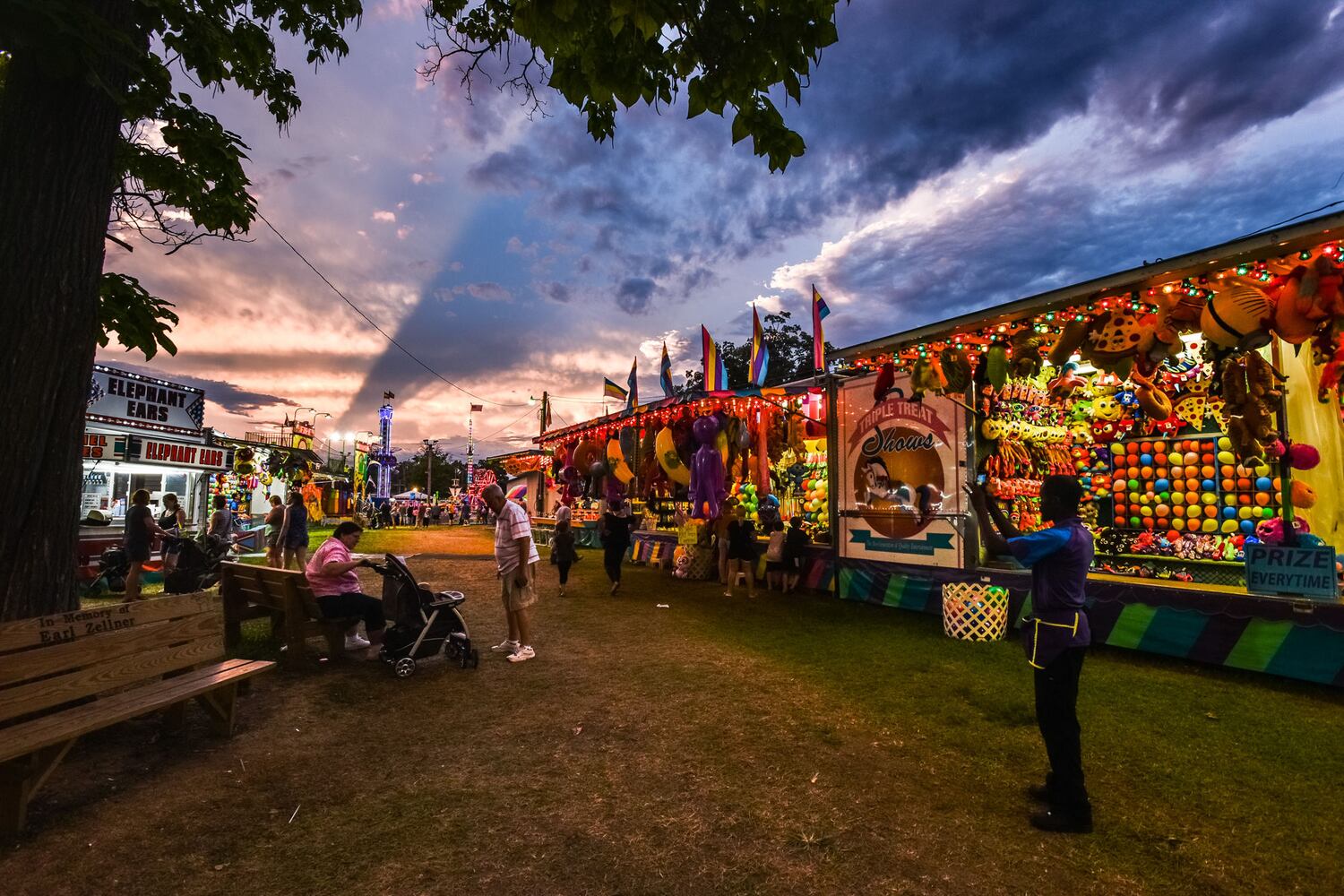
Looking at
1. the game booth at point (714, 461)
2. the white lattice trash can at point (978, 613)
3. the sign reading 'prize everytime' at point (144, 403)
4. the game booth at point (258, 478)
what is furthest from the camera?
the game booth at point (258, 478)

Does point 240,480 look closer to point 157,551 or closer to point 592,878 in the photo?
point 157,551

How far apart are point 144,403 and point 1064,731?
17.8 m

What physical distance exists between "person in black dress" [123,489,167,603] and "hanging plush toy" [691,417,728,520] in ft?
27.7

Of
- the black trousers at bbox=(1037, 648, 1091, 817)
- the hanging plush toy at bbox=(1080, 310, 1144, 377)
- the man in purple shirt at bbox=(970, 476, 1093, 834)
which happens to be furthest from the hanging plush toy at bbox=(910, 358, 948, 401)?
the black trousers at bbox=(1037, 648, 1091, 817)

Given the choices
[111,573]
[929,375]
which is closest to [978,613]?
[929,375]

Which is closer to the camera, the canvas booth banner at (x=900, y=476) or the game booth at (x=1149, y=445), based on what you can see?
the game booth at (x=1149, y=445)

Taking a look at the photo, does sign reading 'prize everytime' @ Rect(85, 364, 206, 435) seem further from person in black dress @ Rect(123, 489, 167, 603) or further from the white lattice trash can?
the white lattice trash can

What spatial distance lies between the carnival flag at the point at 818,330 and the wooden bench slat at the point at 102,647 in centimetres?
823

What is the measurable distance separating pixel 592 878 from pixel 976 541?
270 inches

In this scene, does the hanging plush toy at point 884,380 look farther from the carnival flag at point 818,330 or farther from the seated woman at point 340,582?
the seated woman at point 340,582

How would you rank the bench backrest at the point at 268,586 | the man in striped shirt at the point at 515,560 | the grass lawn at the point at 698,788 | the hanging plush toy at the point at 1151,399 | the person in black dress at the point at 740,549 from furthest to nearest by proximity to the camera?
the person in black dress at the point at 740,549, the hanging plush toy at the point at 1151,399, the man in striped shirt at the point at 515,560, the bench backrest at the point at 268,586, the grass lawn at the point at 698,788

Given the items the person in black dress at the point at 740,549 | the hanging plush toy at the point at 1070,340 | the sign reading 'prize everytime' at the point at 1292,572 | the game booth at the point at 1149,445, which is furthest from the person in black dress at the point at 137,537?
the sign reading 'prize everytime' at the point at 1292,572

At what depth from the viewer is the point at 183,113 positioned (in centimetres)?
476

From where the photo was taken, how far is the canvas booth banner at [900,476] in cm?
813
